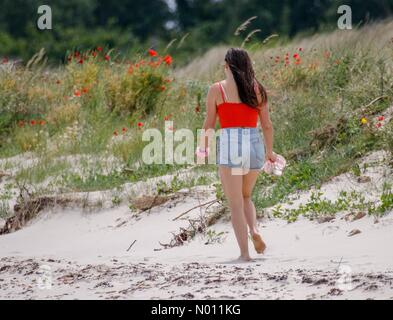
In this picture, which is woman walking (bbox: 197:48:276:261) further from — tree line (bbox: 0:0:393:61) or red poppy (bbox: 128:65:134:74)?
tree line (bbox: 0:0:393:61)

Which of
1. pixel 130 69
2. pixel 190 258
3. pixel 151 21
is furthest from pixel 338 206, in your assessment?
pixel 151 21

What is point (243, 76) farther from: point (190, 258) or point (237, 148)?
point (190, 258)

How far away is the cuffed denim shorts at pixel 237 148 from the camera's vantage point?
6395 millimetres

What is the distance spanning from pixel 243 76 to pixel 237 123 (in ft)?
1.13

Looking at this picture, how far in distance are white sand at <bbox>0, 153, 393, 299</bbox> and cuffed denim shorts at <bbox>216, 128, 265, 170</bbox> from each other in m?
0.75

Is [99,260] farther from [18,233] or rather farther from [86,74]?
[86,74]

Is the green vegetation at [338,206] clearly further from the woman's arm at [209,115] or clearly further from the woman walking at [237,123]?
the woman's arm at [209,115]

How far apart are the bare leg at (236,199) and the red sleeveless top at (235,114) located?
334mm

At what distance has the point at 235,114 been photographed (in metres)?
6.40

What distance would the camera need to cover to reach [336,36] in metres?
13.8

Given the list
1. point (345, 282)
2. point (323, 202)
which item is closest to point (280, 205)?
point (323, 202)

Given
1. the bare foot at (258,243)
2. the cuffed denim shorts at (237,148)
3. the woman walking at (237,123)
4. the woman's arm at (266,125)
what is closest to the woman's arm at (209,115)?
the woman walking at (237,123)

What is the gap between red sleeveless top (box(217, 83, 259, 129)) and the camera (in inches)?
252

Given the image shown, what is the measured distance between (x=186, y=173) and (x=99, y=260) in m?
2.47
